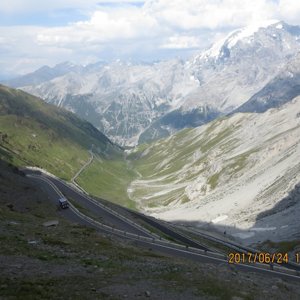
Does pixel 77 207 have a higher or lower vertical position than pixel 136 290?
higher

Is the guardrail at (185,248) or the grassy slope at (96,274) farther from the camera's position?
the guardrail at (185,248)

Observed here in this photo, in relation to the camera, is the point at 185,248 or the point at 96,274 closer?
the point at 96,274

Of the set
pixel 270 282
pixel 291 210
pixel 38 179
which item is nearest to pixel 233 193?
pixel 291 210

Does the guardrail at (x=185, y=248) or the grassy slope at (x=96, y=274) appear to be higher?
the guardrail at (x=185, y=248)

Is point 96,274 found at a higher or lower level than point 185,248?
lower

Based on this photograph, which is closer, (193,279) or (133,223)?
(193,279)

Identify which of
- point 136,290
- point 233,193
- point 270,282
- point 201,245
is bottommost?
point 136,290

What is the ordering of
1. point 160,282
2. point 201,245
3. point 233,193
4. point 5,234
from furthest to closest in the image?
point 233,193 < point 201,245 < point 5,234 < point 160,282

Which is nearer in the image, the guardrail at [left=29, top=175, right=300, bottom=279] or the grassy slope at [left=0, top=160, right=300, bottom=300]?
the grassy slope at [left=0, top=160, right=300, bottom=300]

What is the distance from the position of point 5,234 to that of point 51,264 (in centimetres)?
1012

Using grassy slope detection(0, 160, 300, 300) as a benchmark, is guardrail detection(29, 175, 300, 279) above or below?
above

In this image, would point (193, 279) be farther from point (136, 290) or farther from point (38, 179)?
point (38, 179)

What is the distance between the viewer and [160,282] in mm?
31797

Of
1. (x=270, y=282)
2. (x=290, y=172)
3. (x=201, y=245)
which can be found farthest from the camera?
(x=290, y=172)
